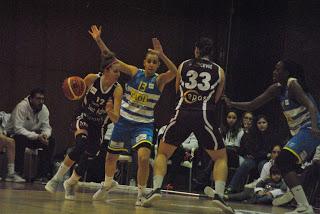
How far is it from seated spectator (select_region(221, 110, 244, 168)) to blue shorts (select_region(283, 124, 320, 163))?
11.8 feet

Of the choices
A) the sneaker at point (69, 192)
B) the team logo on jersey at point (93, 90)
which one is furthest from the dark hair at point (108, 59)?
the sneaker at point (69, 192)

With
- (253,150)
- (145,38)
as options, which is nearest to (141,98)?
(253,150)

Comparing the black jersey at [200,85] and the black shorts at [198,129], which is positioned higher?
the black jersey at [200,85]

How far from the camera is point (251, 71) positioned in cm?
1257

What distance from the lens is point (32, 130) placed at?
36.4 ft

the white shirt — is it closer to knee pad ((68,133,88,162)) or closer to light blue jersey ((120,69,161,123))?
knee pad ((68,133,88,162))

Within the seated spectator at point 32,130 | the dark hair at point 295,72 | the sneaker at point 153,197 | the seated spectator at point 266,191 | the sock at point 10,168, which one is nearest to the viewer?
the sneaker at point 153,197

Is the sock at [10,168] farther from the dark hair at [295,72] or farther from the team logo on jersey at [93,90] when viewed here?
the dark hair at [295,72]

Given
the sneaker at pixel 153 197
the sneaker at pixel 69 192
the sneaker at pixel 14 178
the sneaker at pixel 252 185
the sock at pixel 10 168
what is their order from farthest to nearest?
the sock at pixel 10 168, the sneaker at pixel 14 178, the sneaker at pixel 252 185, the sneaker at pixel 69 192, the sneaker at pixel 153 197

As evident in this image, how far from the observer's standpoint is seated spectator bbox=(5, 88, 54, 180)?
1083cm

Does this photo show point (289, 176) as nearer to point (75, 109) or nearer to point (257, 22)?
point (257, 22)

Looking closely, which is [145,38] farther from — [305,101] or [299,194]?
[299,194]

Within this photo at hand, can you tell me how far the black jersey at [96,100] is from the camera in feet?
25.3

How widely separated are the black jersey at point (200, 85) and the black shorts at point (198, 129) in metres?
0.09
